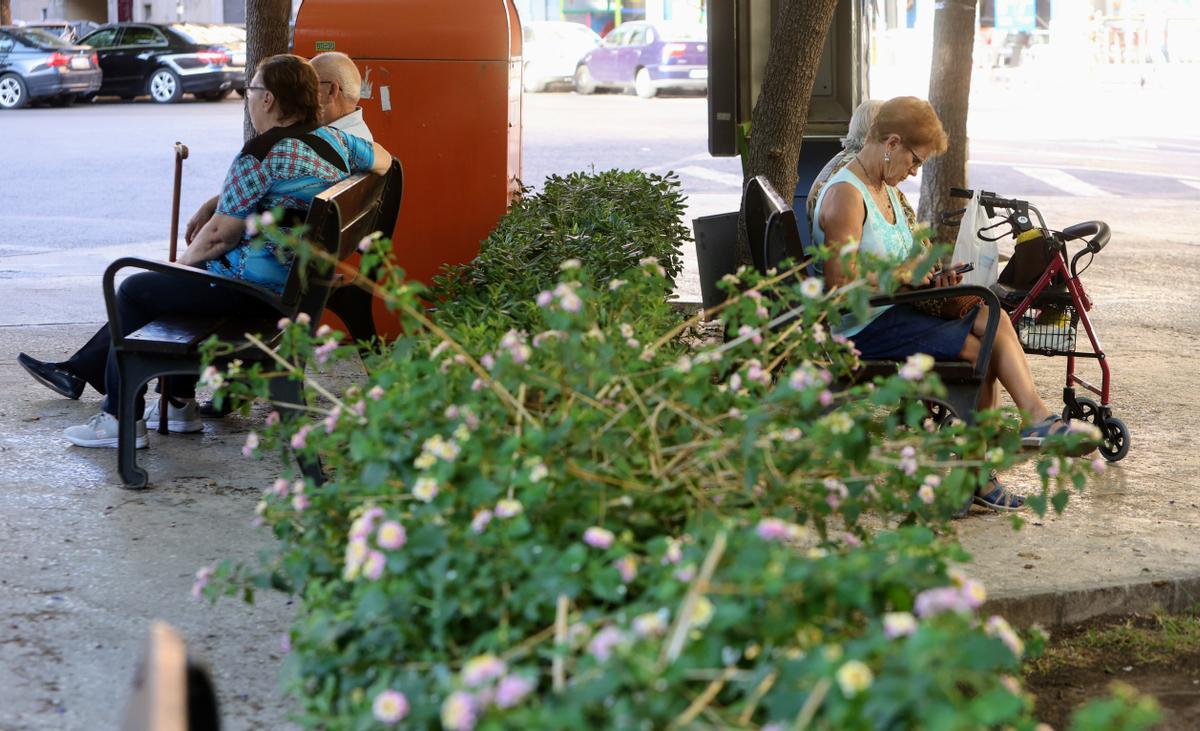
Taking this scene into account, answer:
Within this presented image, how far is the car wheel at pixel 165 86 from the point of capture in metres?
27.2

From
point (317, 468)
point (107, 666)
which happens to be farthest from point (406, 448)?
point (317, 468)

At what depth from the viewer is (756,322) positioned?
285 cm

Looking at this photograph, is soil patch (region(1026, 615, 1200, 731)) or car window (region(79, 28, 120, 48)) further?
car window (region(79, 28, 120, 48))

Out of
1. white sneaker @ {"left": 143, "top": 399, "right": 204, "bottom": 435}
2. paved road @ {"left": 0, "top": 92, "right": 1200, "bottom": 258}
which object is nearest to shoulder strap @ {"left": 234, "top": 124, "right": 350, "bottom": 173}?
white sneaker @ {"left": 143, "top": 399, "right": 204, "bottom": 435}

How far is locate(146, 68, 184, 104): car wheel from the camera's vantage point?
2723 cm

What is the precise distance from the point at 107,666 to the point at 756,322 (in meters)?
1.74

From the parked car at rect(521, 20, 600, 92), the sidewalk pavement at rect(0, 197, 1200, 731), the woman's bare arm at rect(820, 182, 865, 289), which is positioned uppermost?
the parked car at rect(521, 20, 600, 92)

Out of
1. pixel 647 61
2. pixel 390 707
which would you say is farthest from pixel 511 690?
pixel 647 61

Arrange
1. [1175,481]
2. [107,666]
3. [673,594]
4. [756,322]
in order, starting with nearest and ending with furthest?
[673,594] → [756,322] → [107,666] → [1175,481]

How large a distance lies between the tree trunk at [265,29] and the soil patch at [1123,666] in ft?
15.4

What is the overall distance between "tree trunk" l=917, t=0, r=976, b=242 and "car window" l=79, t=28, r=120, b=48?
72.8ft

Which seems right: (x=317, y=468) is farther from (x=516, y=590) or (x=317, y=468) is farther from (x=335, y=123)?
(x=516, y=590)

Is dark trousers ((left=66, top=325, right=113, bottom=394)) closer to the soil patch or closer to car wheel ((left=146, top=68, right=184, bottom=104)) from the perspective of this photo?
the soil patch

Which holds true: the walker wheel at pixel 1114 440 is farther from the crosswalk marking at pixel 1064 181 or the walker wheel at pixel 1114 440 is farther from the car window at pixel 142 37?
the car window at pixel 142 37
